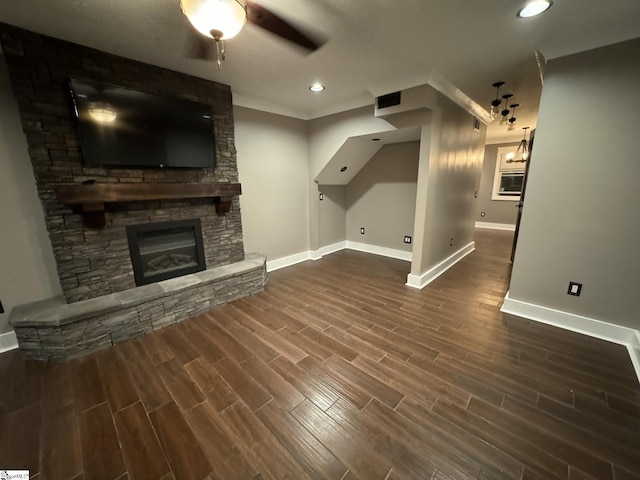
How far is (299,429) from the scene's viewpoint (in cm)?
148

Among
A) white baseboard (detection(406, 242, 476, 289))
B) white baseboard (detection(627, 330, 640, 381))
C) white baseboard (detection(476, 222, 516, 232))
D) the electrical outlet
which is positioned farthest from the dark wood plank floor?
white baseboard (detection(476, 222, 516, 232))

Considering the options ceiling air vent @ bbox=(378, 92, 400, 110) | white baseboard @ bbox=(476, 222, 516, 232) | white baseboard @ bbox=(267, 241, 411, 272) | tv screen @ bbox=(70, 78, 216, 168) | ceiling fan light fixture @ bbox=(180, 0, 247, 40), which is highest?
ceiling air vent @ bbox=(378, 92, 400, 110)

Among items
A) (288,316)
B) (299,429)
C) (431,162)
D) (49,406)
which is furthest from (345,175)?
(49,406)

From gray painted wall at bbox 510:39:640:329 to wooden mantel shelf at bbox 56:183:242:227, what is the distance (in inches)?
133

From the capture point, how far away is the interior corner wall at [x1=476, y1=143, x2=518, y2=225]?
717 centimetres

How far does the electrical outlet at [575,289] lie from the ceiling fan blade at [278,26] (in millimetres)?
3117

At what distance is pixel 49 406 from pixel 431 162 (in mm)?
4009

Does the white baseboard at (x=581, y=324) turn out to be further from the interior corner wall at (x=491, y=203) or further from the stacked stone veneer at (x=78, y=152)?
the interior corner wall at (x=491, y=203)

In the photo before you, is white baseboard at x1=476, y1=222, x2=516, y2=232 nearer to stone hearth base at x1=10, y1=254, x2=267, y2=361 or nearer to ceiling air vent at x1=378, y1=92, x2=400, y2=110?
ceiling air vent at x1=378, y1=92, x2=400, y2=110

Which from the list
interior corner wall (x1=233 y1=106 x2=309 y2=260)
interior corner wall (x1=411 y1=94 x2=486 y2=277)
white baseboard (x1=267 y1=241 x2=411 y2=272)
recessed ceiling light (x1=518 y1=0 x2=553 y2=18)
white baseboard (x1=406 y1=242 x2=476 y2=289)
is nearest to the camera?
recessed ceiling light (x1=518 y1=0 x2=553 y2=18)

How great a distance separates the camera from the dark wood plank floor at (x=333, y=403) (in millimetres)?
1298

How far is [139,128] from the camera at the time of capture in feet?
7.82

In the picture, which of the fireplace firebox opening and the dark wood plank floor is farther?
the fireplace firebox opening

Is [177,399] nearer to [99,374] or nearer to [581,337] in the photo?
[99,374]
